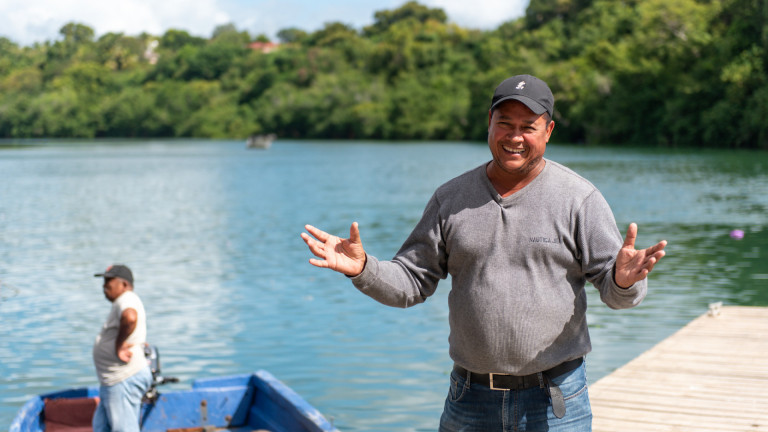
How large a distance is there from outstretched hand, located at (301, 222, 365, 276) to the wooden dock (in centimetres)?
318

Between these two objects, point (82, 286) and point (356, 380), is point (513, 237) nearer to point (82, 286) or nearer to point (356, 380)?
point (356, 380)

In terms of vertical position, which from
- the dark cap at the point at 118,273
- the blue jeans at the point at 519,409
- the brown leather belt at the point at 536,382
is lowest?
the dark cap at the point at 118,273

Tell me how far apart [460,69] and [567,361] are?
354ft

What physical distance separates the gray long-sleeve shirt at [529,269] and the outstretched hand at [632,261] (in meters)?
0.06

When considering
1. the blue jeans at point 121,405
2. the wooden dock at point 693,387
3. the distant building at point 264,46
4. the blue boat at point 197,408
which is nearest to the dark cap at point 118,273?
the blue jeans at point 121,405

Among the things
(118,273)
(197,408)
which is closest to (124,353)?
(118,273)

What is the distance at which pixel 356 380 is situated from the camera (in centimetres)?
997

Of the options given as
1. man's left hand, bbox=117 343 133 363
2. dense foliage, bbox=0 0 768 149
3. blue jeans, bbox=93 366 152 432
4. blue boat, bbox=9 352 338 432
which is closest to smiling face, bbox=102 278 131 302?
man's left hand, bbox=117 343 133 363

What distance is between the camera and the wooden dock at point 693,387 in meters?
5.95

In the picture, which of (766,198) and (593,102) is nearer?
(766,198)

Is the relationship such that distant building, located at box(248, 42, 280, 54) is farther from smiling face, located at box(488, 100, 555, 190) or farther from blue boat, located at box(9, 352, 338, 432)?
smiling face, located at box(488, 100, 555, 190)

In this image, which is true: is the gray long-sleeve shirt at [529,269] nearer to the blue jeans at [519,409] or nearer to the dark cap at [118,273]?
the blue jeans at [519,409]

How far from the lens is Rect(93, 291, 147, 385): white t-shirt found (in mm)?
6164

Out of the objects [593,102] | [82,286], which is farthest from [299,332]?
[593,102]
